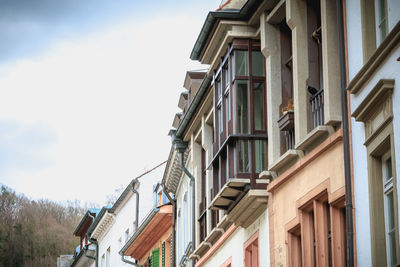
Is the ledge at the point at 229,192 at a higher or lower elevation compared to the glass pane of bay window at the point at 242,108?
lower

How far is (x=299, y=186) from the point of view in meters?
19.0

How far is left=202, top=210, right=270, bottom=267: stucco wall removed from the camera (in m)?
21.2

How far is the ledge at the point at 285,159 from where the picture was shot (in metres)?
19.1

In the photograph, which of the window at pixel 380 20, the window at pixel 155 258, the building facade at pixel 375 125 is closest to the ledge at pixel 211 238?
the building facade at pixel 375 125

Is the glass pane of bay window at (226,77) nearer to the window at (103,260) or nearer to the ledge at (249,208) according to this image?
the ledge at (249,208)

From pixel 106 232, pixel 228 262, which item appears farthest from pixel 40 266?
pixel 228 262

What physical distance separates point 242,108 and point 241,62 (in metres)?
1.08

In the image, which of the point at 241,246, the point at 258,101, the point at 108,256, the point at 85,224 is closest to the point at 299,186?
the point at 258,101

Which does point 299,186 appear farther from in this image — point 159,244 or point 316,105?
point 159,244

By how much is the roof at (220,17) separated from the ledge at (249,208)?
402 centimetres

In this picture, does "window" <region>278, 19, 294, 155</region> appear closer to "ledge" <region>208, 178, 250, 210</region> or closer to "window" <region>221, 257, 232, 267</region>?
"ledge" <region>208, 178, 250, 210</region>

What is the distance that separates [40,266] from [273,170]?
98845mm

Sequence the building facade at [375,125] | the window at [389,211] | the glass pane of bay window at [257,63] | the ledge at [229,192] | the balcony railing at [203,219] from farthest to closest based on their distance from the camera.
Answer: the balcony railing at [203,219] → the glass pane of bay window at [257,63] → the ledge at [229,192] → the window at [389,211] → the building facade at [375,125]

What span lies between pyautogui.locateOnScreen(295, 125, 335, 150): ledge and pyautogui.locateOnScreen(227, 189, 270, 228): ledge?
2555 mm
